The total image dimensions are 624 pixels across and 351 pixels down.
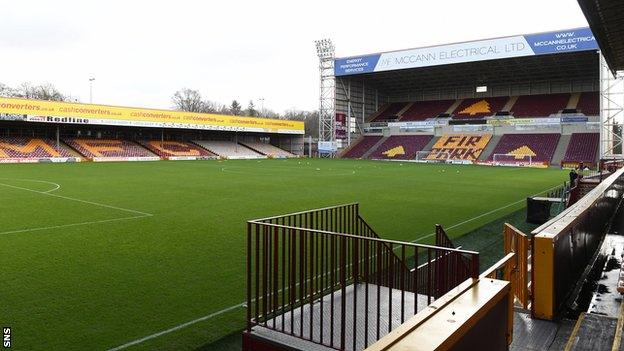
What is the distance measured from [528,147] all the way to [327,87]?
26579 mm

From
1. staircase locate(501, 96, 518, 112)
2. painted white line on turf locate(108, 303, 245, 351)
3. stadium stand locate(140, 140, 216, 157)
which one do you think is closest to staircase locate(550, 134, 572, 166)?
staircase locate(501, 96, 518, 112)

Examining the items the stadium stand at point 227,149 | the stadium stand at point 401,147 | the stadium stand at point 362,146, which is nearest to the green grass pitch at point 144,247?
the stadium stand at point 227,149

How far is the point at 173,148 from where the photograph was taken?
5800 cm

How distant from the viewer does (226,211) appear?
580 inches

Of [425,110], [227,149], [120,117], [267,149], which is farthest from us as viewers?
[425,110]

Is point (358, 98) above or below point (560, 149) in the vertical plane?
above

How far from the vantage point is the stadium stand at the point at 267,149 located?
219 ft

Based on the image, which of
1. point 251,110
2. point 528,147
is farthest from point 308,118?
point 528,147

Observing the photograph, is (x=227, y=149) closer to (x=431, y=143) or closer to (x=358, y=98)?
(x=358, y=98)

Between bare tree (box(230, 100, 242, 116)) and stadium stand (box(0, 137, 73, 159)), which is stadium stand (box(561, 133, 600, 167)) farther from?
bare tree (box(230, 100, 242, 116))

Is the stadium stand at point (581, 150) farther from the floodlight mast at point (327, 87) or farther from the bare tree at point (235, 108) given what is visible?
the bare tree at point (235, 108)

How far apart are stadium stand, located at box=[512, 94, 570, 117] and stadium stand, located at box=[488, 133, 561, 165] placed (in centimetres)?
325

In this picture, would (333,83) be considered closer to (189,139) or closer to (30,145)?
(189,139)

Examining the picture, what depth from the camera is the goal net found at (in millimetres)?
50875
